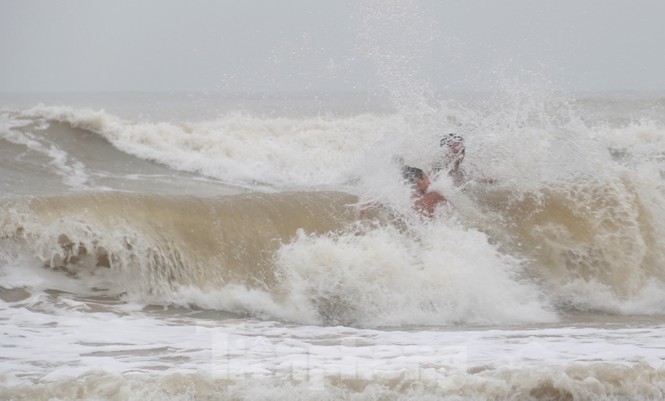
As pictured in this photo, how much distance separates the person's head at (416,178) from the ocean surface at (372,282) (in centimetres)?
11

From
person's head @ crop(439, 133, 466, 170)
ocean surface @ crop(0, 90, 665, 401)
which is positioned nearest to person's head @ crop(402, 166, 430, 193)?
ocean surface @ crop(0, 90, 665, 401)

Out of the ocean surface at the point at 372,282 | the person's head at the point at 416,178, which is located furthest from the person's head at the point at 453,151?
the person's head at the point at 416,178

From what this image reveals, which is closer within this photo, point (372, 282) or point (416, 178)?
point (372, 282)

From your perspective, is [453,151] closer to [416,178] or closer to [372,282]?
[416,178]

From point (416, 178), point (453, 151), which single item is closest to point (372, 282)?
point (416, 178)

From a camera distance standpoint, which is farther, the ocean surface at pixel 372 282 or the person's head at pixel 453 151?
the person's head at pixel 453 151

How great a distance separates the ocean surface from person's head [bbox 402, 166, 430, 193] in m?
0.11

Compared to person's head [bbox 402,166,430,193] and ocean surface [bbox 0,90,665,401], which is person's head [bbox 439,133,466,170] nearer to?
ocean surface [bbox 0,90,665,401]

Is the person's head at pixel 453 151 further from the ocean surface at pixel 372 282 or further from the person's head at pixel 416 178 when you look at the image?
the person's head at pixel 416 178

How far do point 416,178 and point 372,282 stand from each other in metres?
1.74

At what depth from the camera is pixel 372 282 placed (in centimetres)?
751

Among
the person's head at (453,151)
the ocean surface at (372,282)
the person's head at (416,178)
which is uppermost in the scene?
the person's head at (453,151)

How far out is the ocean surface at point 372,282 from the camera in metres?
4.97

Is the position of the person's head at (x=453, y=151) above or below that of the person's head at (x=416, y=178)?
above
